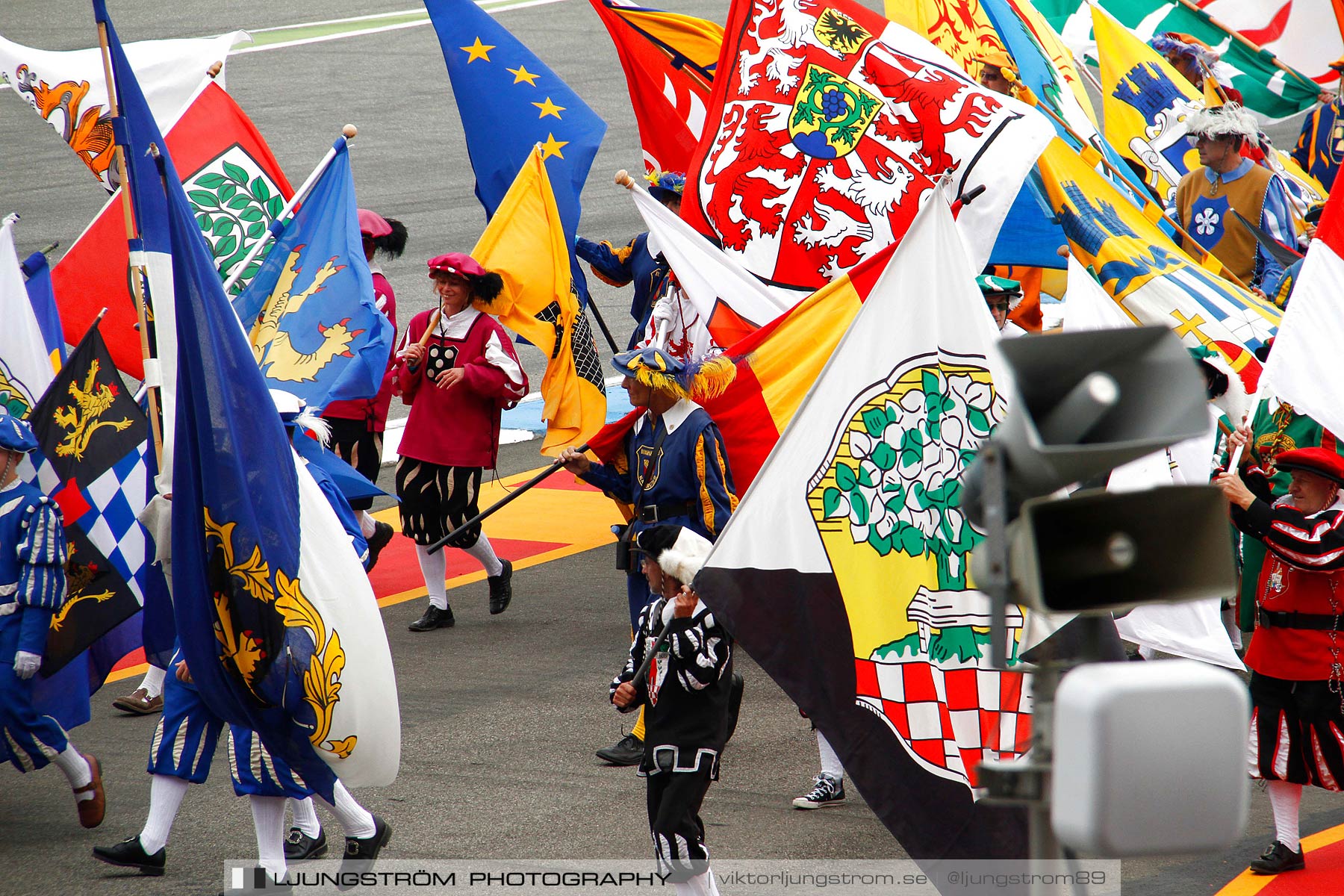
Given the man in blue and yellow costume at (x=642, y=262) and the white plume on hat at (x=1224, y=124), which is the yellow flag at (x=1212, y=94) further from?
the man in blue and yellow costume at (x=642, y=262)

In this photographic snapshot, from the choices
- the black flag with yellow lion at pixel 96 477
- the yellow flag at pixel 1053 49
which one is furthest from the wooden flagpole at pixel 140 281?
the yellow flag at pixel 1053 49

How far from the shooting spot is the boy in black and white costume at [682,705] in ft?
16.8

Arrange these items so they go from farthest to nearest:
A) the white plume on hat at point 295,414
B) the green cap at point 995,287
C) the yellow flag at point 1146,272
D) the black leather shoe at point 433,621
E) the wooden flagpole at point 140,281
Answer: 1. the black leather shoe at point 433,621
2. the green cap at point 995,287
3. the yellow flag at point 1146,272
4. the white plume on hat at point 295,414
5. the wooden flagpole at point 140,281

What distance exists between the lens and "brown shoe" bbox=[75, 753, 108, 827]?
6176 millimetres

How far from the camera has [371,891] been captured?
222 inches

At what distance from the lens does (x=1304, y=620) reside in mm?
5707

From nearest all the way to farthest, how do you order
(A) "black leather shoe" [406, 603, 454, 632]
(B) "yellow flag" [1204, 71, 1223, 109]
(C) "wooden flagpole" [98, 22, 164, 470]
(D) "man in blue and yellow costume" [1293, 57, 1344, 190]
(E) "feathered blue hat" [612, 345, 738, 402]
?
(C) "wooden flagpole" [98, 22, 164, 470] → (E) "feathered blue hat" [612, 345, 738, 402] → (A) "black leather shoe" [406, 603, 454, 632] → (B) "yellow flag" [1204, 71, 1223, 109] → (D) "man in blue and yellow costume" [1293, 57, 1344, 190]

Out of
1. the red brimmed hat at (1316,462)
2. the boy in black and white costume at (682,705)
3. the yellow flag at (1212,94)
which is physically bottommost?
the boy in black and white costume at (682,705)

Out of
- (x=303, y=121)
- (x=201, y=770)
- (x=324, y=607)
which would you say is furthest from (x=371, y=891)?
(x=303, y=121)

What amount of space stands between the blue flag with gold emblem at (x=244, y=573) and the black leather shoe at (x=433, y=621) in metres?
3.47

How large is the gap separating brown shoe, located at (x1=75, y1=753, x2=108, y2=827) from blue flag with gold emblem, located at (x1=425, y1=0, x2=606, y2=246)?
4.48 meters

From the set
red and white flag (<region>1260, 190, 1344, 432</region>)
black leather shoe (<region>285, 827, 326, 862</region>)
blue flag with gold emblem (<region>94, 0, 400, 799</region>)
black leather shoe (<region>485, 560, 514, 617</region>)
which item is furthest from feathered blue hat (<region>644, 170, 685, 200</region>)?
black leather shoe (<region>285, 827, 326, 862</region>)

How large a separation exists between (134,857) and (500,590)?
3.68m

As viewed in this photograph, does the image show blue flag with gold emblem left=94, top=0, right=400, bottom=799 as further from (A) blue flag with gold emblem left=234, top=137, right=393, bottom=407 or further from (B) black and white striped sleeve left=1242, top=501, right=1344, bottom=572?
(B) black and white striped sleeve left=1242, top=501, right=1344, bottom=572
